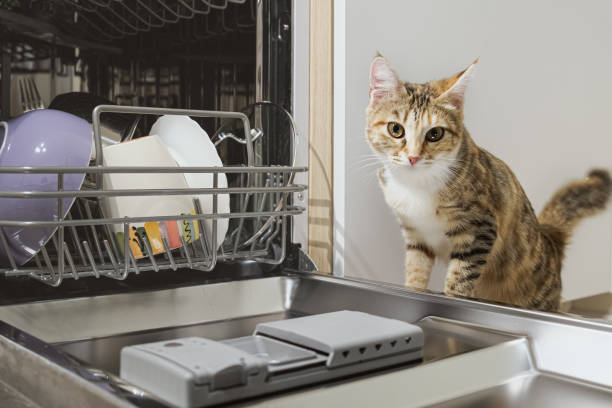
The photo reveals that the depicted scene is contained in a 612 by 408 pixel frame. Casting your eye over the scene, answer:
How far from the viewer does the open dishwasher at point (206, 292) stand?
470mm

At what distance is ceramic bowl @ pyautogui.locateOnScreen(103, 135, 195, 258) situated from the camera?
2.17 feet

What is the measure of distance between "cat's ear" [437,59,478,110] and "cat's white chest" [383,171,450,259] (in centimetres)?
15

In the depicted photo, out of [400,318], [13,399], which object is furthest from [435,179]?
[13,399]

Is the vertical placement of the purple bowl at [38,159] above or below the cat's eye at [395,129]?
below

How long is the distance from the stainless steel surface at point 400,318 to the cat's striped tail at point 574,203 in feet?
2.84

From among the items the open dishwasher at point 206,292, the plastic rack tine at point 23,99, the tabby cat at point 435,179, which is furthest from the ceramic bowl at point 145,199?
the tabby cat at point 435,179

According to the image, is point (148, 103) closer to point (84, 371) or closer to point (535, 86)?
point (84, 371)

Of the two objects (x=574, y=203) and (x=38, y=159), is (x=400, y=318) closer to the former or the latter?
(x=38, y=159)

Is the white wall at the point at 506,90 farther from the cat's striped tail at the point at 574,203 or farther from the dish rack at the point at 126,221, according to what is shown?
the dish rack at the point at 126,221

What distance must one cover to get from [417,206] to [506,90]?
454 millimetres

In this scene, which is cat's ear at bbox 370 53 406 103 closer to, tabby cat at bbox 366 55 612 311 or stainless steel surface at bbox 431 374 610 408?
tabby cat at bbox 366 55 612 311

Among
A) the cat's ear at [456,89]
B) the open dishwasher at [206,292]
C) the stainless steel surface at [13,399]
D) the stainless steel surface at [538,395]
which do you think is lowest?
the stainless steel surface at [538,395]

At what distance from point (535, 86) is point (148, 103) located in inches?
37.5

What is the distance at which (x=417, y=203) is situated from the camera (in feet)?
3.44
